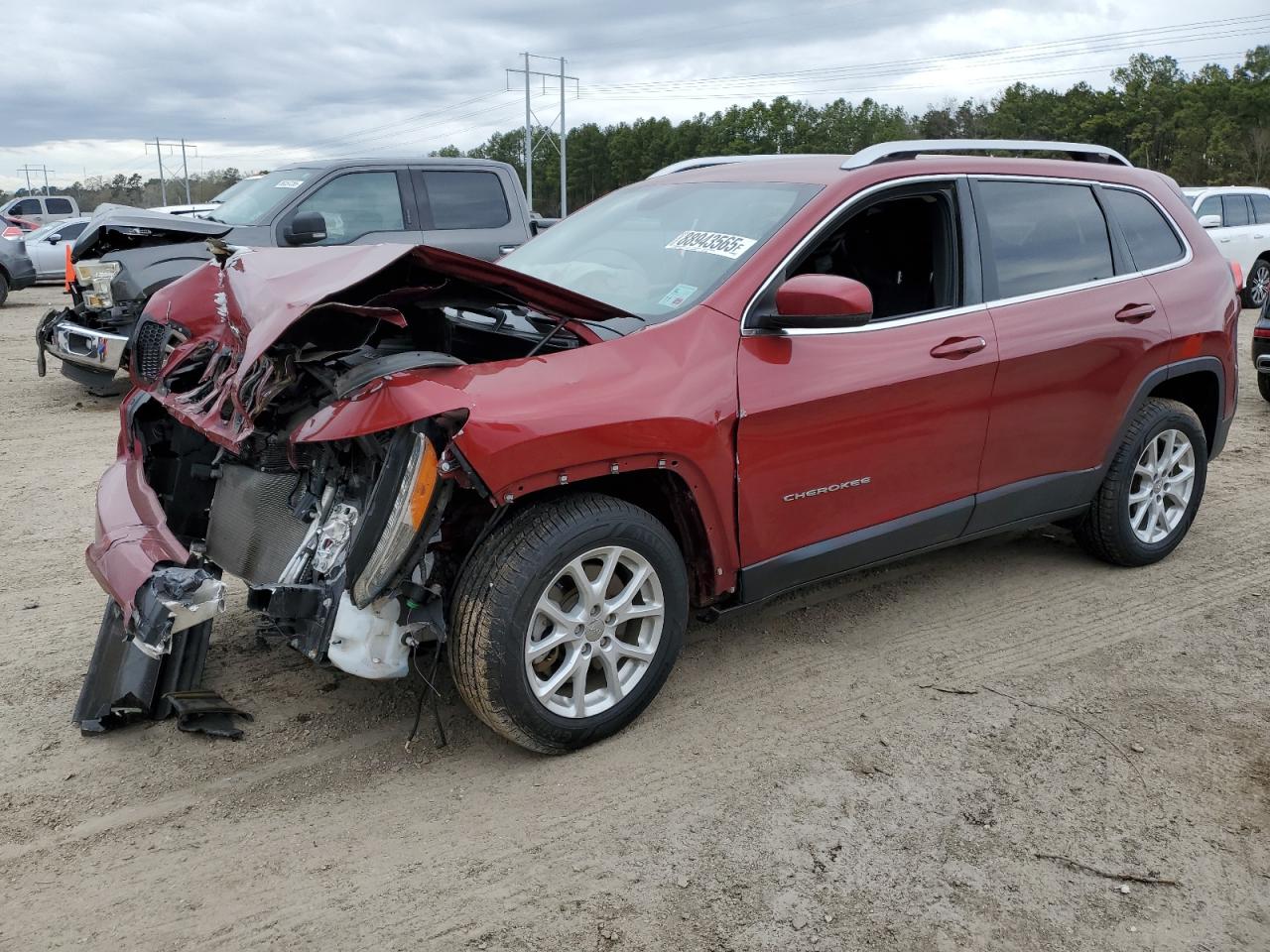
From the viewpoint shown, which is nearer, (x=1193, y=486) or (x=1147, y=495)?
(x=1147, y=495)

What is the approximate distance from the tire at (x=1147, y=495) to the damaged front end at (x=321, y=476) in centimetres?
275

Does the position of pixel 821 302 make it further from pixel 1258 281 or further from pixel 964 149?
pixel 1258 281

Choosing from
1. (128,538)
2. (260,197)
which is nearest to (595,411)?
(128,538)

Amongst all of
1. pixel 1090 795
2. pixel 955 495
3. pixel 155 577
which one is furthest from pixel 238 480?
pixel 1090 795

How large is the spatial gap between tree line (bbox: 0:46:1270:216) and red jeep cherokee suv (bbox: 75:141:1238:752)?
3234cm

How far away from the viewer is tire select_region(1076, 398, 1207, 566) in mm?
4707

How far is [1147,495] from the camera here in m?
4.91

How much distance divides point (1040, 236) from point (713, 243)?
1528mm

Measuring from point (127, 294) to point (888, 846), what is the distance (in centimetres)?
764

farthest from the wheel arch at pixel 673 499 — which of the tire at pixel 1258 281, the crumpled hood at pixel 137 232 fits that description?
the tire at pixel 1258 281

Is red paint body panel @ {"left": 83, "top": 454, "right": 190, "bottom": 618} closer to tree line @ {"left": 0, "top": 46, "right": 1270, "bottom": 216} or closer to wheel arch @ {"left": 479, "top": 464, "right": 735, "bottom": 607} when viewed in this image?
wheel arch @ {"left": 479, "top": 464, "right": 735, "bottom": 607}

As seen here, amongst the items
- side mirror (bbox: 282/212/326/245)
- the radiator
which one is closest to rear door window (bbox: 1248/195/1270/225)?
side mirror (bbox: 282/212/326/245)

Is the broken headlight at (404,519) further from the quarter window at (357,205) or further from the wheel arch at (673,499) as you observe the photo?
the quarter window at (357,205)

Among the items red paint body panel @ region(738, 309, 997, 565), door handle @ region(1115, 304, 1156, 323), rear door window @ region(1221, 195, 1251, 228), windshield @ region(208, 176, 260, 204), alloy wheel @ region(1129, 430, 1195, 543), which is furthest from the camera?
rear door window @ region(1221, 195, 1251, 228)
